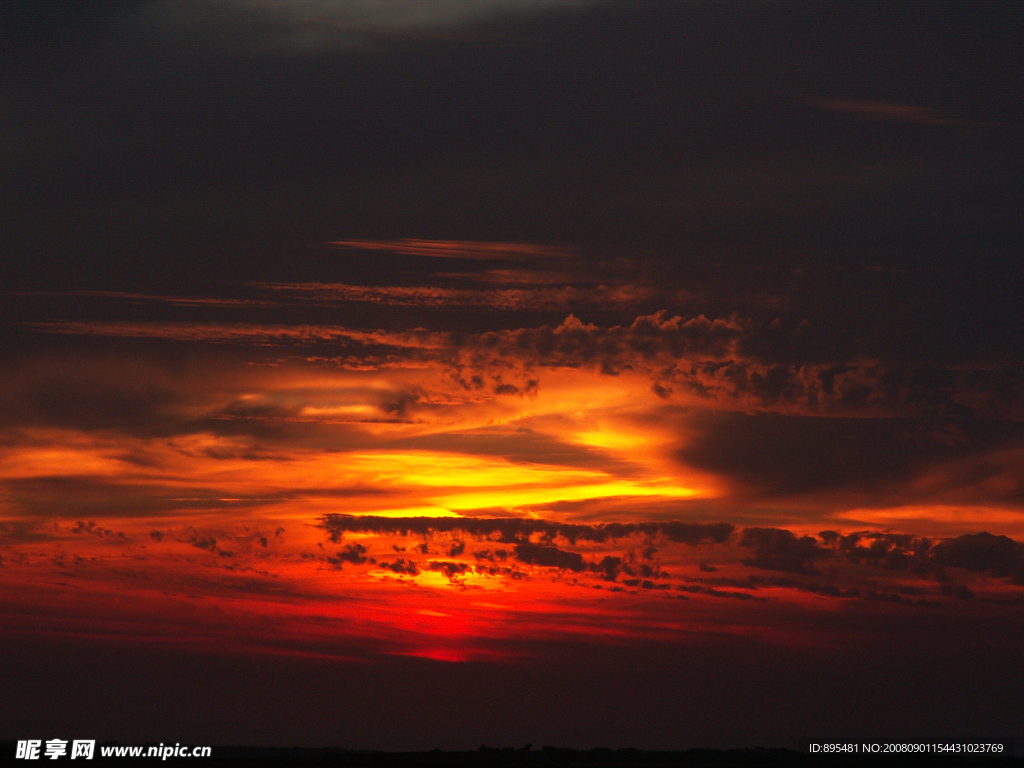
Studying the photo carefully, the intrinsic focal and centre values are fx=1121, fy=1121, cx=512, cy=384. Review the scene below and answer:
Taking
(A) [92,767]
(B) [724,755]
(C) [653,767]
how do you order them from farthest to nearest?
1. (B) [724,755]
2. (C) [653,767]
3. (A) [92,767]

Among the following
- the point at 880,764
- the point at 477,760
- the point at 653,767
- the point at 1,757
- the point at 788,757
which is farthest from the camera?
the point at 788,757

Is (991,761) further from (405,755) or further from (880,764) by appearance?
(405,755)

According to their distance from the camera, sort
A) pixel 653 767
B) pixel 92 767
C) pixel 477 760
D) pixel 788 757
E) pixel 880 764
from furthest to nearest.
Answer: pixel 788 757 → pixel 880 764 → pixel 653 767 → pixel 477 760 → pixel 92 767

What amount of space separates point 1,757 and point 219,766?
2081 centimetres

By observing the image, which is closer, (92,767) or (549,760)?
(92,767)

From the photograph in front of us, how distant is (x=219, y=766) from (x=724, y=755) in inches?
3102

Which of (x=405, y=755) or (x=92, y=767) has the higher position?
(x=405, y=755)

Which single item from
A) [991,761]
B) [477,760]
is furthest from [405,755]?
[991,761]

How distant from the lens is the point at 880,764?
12350 centimetres

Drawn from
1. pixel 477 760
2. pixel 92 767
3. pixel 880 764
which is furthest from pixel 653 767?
pixel 92 767

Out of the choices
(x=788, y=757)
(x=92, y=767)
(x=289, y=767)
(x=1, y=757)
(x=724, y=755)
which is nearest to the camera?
(x=92, y=767)

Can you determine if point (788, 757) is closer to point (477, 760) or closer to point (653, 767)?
point (653, 767)

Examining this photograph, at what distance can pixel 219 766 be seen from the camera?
86938mm

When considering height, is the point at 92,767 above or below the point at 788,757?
below
